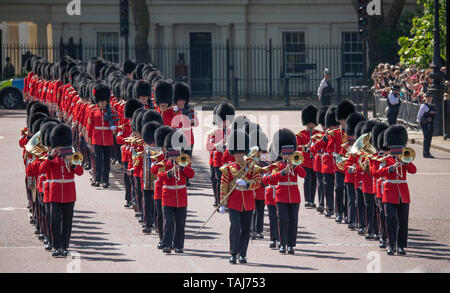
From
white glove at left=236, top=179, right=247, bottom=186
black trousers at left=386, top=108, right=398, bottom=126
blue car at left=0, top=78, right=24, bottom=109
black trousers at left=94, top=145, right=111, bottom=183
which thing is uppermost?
blue car at left=0, top=78, right=24, bottom=109

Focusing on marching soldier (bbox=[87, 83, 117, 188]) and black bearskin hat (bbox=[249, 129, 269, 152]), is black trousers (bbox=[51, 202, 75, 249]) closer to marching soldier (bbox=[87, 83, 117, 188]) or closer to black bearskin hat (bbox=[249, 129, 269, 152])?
black bearskin hat (bbox=[249, 129, 269, 152])

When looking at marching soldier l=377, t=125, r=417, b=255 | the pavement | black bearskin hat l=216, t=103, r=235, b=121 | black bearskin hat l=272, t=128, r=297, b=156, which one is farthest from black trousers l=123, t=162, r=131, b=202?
marching soldier l=377, t=125, r=417, b=255

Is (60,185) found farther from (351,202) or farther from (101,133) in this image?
(101,133)

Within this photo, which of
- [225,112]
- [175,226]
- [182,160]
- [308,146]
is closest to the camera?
[182,160]

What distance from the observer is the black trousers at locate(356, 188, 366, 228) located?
12.8 meters

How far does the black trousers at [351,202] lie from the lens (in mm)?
13127

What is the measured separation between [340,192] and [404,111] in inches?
434

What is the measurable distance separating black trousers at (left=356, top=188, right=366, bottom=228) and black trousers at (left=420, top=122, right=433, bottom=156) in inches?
264

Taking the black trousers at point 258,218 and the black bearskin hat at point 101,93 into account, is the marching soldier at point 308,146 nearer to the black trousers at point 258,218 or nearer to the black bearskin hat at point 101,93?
the black trousers at point 258,218

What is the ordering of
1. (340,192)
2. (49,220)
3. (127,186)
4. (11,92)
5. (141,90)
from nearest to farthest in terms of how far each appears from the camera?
(49,220) → (340,192) → (127,186) → (141,90) → (11,92)

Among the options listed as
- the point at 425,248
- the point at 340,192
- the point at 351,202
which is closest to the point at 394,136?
the point at 425,248

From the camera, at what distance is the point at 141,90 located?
56.9 ft

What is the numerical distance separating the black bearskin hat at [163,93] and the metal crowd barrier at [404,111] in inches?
300
